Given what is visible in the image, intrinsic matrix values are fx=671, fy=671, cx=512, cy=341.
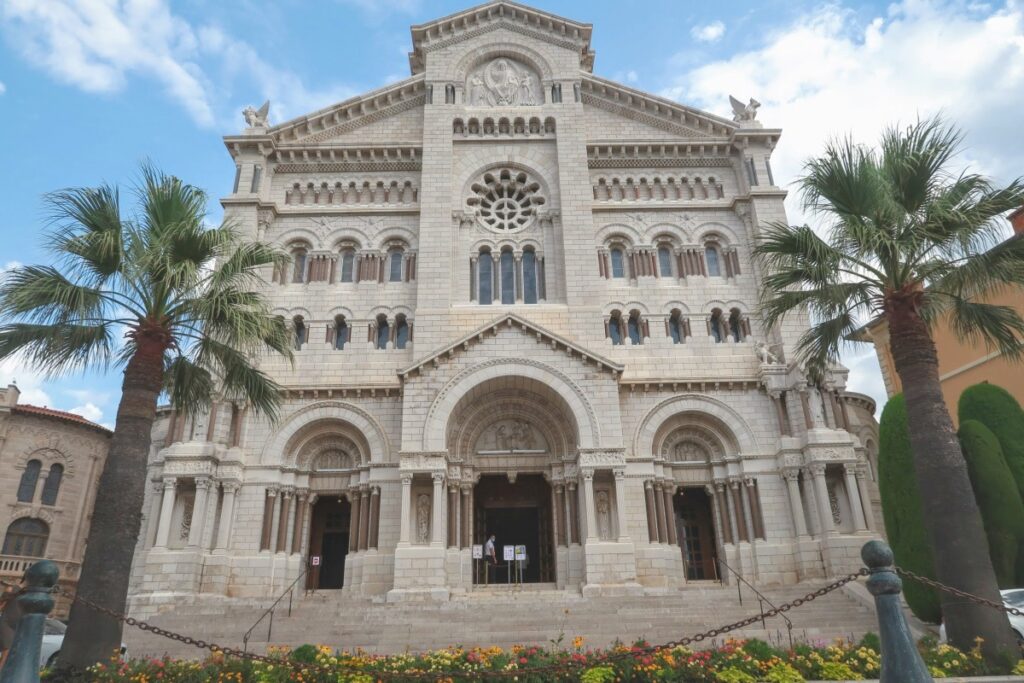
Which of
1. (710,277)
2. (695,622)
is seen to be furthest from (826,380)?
(695,622)

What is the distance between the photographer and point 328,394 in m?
25.0

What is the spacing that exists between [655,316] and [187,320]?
1791cm

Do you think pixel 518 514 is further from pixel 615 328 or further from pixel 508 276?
pixel 508 276

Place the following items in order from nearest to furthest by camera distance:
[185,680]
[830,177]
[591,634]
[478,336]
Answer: [185,680]
[830,177]
[591,634]
[478,336]

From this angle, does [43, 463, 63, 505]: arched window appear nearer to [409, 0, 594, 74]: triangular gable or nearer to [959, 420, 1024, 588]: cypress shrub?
[409, 0, 594, 74]: triangular gable

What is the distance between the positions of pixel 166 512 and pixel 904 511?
2205cm

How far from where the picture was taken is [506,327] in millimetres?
23734

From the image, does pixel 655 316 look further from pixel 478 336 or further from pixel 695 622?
pixel 695 622

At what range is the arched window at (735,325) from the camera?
26.9 meters

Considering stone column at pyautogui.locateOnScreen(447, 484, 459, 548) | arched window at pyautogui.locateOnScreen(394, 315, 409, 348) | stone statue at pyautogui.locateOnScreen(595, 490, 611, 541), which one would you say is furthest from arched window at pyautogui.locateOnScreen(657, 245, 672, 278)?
stone column at pyautogui.locateOnScreen(447, 484, 459, 548)

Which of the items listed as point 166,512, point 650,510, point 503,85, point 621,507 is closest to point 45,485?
point 166,512

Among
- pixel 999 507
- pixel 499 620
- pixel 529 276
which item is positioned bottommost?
pixel 499 620

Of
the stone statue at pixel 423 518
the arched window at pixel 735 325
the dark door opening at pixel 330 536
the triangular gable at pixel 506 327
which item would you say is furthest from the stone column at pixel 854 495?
the dark door opening at pixel 330 536

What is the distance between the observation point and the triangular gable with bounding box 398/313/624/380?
23172 mm
